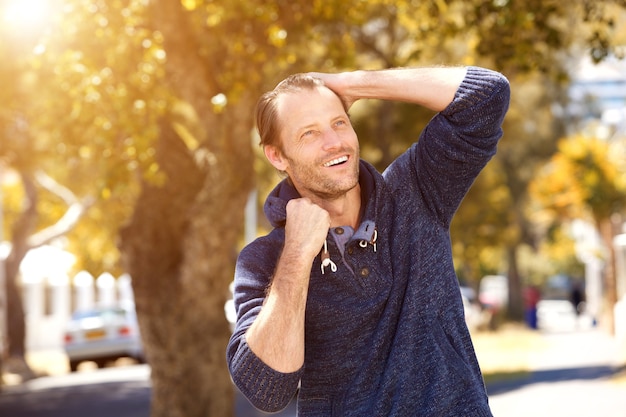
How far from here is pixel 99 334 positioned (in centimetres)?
2723

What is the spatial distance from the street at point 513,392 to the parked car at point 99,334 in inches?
21.3

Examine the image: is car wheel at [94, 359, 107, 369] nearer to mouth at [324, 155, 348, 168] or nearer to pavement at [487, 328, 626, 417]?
pavement at [487, 328, 626, 417]

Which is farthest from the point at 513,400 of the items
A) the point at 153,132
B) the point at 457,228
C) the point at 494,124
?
the point at 457,228

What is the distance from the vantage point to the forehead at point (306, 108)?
10.5 feet

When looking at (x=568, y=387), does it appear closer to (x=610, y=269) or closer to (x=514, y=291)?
(x=610, y=269)

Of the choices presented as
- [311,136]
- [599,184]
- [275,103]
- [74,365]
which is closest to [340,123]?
[311,136]

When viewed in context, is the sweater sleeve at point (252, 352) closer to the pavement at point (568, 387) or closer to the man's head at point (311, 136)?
the man's head at point (311, 136)

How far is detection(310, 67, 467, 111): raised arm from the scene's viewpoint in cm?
329

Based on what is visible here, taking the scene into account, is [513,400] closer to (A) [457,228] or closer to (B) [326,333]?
(B) [326,333]

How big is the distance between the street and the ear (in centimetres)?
1000

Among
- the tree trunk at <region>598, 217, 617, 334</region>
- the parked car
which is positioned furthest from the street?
the tree trunk at <region>598, 217, 617, 334</region>

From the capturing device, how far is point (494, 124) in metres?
3.32

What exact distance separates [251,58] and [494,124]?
9493 mm

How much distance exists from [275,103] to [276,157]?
0.17m
